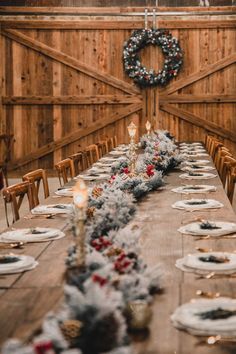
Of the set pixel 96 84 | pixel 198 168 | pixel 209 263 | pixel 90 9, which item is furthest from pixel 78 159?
pixel 90 9

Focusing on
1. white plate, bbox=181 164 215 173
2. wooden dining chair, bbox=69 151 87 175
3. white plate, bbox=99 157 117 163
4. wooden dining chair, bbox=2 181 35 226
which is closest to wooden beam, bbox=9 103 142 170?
wooden dining chair, bbox=69 151 87 175

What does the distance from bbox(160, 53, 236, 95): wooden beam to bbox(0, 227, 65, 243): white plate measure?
28.3 ft

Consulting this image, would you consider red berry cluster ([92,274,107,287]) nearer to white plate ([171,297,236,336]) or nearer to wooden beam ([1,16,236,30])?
white plate ([171,297,236,336])

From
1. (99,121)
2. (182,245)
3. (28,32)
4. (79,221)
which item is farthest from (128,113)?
(79,221)

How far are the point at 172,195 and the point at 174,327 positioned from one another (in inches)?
112

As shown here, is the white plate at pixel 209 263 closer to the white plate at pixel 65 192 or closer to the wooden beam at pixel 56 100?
the white plate at pixel 65 192

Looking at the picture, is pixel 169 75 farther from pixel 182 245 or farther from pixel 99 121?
pixel 182 245

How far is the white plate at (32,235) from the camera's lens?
10.5ft

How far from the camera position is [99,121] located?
1188 cm

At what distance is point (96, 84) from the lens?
11.9 meters

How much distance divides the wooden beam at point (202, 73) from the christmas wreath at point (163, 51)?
17cm

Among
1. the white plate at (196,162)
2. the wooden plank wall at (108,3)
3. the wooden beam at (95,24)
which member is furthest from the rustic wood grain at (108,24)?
the white plate at (196,162)

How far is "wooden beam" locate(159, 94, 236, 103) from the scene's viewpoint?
38.4ft

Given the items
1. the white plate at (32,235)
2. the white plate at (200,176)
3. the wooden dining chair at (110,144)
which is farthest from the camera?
the wooden dining chair at (110,144)
